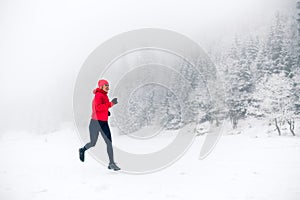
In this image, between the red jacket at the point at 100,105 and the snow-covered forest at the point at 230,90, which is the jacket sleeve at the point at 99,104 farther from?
the snow-covered forest at the point at 230,90

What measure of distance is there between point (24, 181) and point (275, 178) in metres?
6.49

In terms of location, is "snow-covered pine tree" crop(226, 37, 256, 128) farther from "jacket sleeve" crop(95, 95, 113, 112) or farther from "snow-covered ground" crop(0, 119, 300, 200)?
"jacket sleeve" crop(95, 95, 113, 112)

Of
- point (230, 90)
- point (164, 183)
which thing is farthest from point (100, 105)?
point (230, 90)

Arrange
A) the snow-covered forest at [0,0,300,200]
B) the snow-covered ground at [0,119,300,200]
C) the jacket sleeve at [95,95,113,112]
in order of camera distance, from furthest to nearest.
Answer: the jacket sleeve at [95,95,113,112] → the snow-covered forest at [0,0,300,200] → the snow-covered ground at [0,119,300,200]

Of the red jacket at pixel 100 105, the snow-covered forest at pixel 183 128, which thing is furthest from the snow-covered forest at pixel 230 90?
the red jacket at pixel 100 105

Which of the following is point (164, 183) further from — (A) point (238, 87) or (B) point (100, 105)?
(A) point (238, 87)

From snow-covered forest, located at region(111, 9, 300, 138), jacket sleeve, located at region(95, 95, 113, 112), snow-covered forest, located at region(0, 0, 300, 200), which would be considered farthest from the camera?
snow-covered forest, located at region(111, 9, 300, 138)

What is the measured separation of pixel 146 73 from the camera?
54.4m

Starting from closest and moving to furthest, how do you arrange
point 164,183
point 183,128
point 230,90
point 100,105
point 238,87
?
point 164,183
point 100,105
point 238,87
point 230,90
point 183,128

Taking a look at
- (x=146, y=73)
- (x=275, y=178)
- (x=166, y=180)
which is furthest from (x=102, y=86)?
(x=146, y=73)

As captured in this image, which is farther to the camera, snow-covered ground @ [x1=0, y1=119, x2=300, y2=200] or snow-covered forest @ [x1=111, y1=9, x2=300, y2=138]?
snow-covered forest @ [x1=111, y1=9, x2=300, y2=138]

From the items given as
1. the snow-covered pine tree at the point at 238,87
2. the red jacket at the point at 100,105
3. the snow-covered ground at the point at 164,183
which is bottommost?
the snow-covered ground at the point at 164,183

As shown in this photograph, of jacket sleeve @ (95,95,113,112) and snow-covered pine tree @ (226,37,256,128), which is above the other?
snow-covered pine tree @ (226,37,256,128)

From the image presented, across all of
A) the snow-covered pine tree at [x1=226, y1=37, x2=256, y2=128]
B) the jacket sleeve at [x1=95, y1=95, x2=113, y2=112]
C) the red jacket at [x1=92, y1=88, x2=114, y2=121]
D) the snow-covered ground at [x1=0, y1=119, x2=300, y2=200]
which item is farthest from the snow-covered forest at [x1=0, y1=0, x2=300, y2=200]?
the jacket sleeve at [x1=95, y1=95, x2=113, y2=112]
